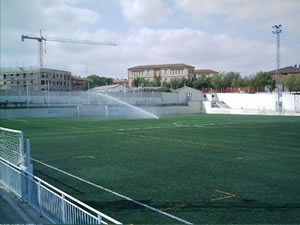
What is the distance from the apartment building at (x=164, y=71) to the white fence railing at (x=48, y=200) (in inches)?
6749

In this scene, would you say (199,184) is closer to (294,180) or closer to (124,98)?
(294,180)

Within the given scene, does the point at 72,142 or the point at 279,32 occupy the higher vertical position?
the point at 279,32

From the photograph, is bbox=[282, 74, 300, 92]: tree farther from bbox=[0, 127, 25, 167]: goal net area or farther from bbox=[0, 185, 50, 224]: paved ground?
bbox=[0, 185, 50, 224]: paved ground

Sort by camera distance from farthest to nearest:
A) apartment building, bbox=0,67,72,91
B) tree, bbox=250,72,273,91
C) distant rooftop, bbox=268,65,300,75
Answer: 1. distant rooftop, bbox=268,65,300,75
2. apartment building, bbox=0,67,72,91
3. tree, bbox=250,72,273,91

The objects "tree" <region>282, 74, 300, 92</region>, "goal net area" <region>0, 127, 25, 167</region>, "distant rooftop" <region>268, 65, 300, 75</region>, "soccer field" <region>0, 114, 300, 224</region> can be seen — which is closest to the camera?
"soccer field" <region>0, 114, 300, 224</region>

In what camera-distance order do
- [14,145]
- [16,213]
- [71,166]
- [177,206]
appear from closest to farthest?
[16,213], [177,206], [14,145], [71,166]

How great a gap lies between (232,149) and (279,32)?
53.2 meters

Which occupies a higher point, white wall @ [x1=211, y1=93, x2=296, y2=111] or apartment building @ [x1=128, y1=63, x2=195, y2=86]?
apartment building @ [x1=128, y1=63, x2=195, y2=86]

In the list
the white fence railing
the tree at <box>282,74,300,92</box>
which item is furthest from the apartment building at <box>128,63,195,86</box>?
the white fence railing

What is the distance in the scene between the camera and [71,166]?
18953 millimetres

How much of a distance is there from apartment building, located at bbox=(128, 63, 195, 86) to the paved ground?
566 feet

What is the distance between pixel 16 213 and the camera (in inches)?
426

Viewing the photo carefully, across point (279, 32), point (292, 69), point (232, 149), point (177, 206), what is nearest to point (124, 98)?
point (279, 32)

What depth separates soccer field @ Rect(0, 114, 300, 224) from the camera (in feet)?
36.0
